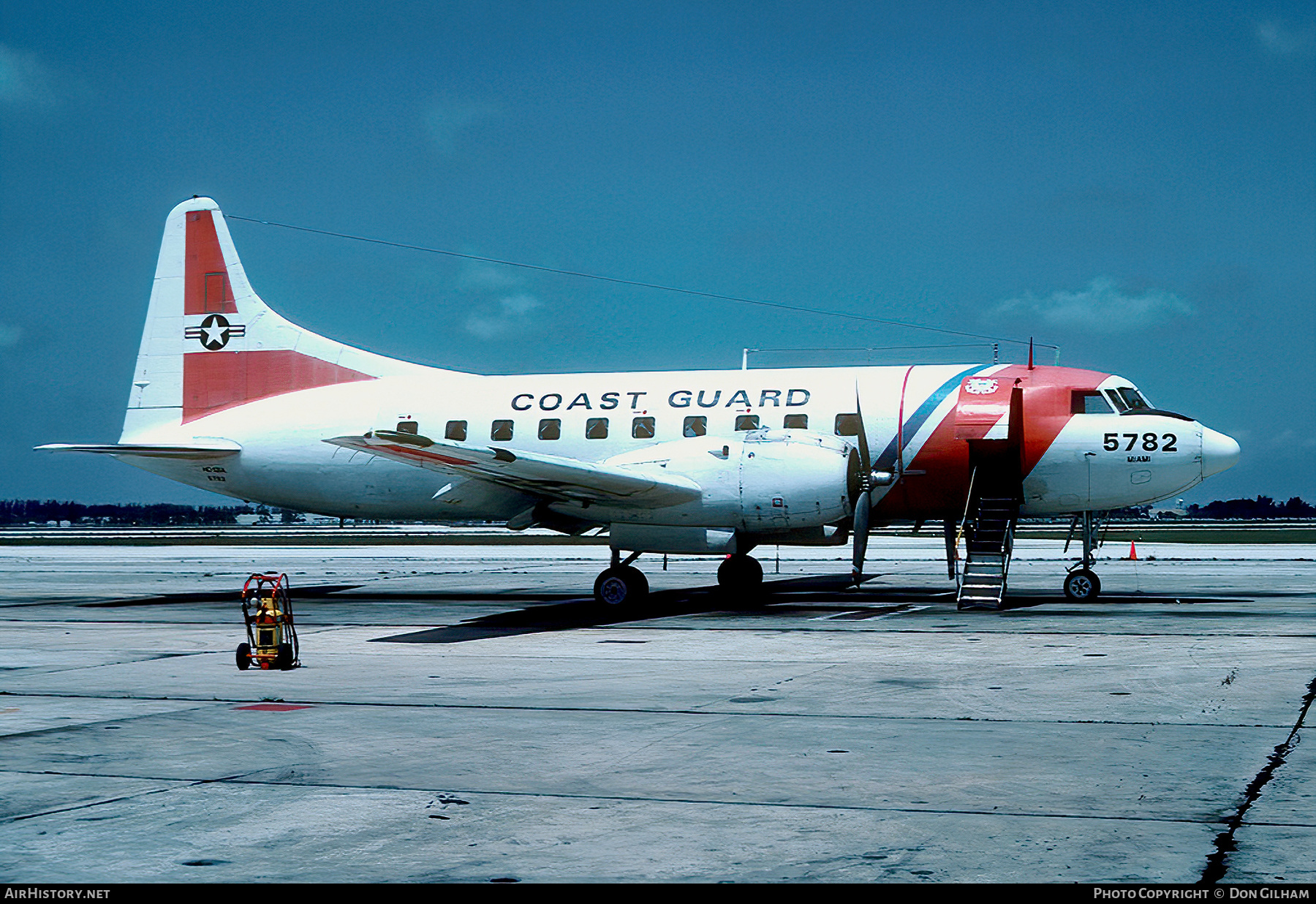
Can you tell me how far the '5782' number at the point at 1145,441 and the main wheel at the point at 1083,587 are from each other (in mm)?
2662

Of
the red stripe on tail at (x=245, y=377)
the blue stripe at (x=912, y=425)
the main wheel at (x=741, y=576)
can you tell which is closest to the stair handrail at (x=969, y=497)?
the blue stripe at (x=912, y=425)

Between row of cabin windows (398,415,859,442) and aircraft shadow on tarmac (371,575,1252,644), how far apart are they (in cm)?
338

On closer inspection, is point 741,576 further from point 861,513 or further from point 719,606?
point 861,513

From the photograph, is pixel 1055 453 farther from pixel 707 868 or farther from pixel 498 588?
pixel 707 868

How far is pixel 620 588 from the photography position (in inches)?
864

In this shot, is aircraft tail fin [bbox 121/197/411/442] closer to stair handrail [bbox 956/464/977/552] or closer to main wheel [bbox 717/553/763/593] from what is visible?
main wheel [bbox 717/553/763/593]

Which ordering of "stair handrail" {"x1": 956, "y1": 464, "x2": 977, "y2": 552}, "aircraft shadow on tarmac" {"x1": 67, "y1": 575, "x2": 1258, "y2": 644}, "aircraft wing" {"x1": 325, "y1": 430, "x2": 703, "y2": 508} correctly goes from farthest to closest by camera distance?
"stair handrail" {"x1": 956, "y1": 464, "x2": 977, "y2": 552} → "aircraft shadow on tarmac" {"x1": 67, "y1": 575, "x2": 1258, "y2": 644} → "aircraft wing" {"x1": 325, "y1": 430, "x2": 703, "y2": 508}

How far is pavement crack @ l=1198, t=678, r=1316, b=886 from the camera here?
582 cm

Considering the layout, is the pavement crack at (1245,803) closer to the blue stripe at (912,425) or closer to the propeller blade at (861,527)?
the propeller blade at (861,527)

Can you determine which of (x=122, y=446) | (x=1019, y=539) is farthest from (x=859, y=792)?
(x=1019, y=539)

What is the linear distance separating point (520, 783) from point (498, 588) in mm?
22128

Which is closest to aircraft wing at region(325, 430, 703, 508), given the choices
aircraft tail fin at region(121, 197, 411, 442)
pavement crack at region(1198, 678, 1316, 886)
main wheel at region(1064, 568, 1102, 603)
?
aircraft tail fin at region(121, 197, 411, 442)

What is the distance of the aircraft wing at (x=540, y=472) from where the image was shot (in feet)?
63.8

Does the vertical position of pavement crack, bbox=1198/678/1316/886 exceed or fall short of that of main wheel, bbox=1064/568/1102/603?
it falls short
